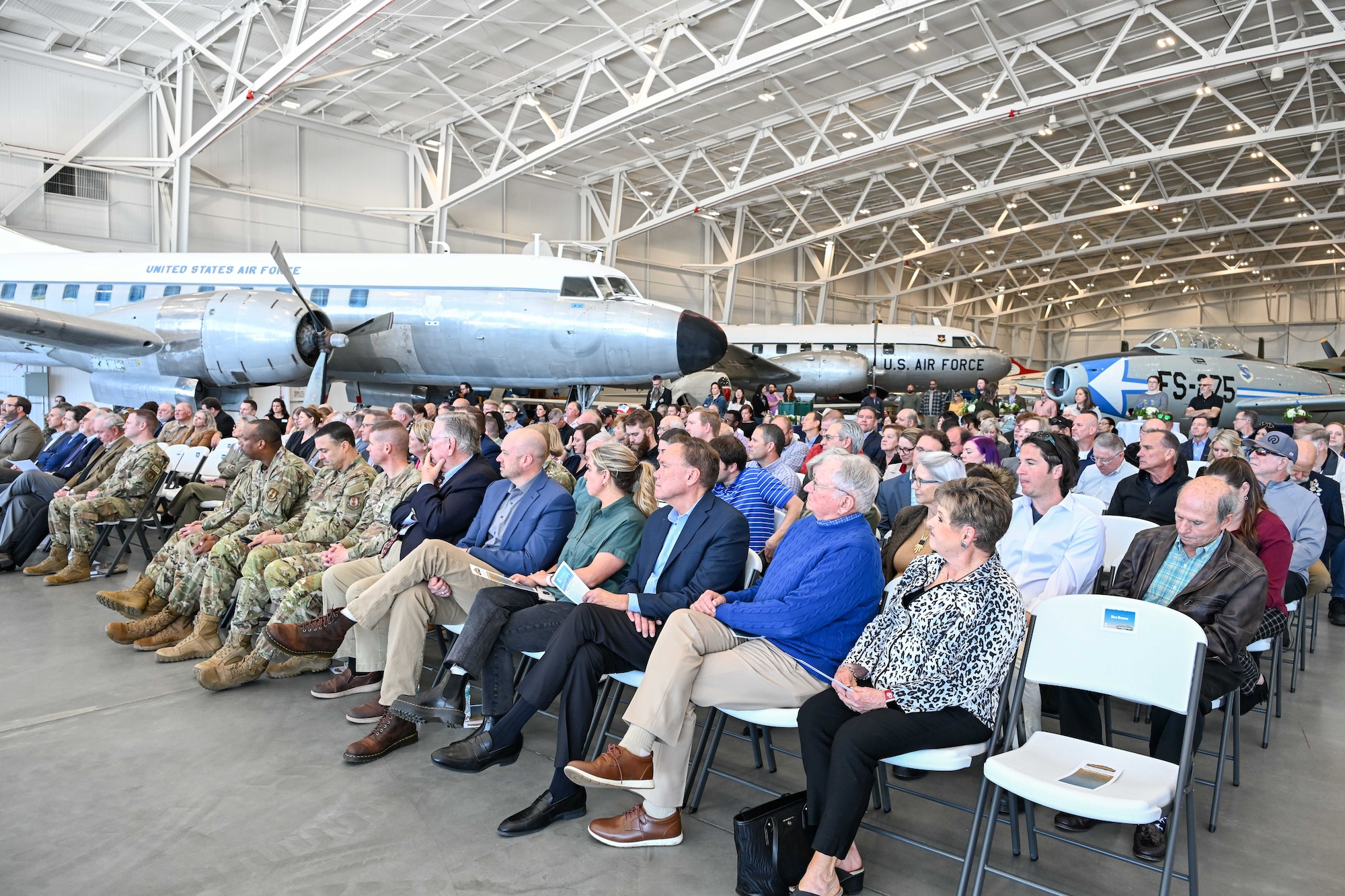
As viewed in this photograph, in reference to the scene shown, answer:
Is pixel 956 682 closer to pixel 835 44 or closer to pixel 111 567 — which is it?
pixel 111 567

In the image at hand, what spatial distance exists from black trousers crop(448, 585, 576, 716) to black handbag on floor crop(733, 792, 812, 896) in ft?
3.70

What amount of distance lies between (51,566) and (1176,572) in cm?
708

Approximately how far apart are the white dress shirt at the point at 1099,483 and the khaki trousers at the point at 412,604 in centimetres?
377

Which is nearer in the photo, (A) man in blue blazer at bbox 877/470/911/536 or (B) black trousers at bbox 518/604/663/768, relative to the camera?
(B) black trousers at bbox 518/604/663/768

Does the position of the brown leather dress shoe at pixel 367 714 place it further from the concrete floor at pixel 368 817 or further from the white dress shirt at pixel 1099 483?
the white dress shirt at pixel 1099 483

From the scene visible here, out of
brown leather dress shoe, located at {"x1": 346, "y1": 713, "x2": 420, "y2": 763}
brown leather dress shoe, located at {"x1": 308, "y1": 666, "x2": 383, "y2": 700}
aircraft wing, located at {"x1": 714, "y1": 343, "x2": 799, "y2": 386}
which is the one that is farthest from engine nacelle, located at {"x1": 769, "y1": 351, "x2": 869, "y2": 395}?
brown leather dress shoe, located at {"x1": 346, "y1": 713, "x2": 420, "y2": 763}

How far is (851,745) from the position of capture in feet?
7.39

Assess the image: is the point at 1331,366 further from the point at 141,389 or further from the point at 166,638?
the point at 141,389

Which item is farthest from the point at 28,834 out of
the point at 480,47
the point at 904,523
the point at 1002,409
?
the point at 480,47

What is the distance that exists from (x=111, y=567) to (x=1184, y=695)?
21.9 ft

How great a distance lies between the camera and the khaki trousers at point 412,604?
11.1 feet

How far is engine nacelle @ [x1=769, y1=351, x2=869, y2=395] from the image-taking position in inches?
776

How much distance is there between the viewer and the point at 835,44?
15094mm

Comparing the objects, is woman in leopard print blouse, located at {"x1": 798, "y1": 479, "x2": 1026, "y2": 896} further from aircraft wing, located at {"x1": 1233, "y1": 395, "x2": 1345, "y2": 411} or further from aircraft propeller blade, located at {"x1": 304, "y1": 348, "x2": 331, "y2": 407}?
aircraft wing, located at {"x1": 1233, "y1": 395, "x2": 1345, "y2": 411}
